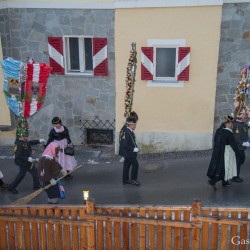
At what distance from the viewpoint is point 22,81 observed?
27.7 ft

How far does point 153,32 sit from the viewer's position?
369 inches

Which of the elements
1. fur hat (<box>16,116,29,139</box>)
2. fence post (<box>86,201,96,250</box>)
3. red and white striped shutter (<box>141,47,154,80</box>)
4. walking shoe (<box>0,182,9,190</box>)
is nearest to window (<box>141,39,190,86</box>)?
red and white striped shutter (<box>141,47,154,80</box>)

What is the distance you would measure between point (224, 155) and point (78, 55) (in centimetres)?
478

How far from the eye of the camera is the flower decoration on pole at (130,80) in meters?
9.28

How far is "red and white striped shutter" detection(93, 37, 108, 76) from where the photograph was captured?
394 inches

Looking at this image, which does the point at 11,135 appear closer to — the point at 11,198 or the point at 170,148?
the point at 11,198

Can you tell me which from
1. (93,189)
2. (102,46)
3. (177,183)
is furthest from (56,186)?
(102,46)

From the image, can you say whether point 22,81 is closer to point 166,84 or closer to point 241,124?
point 166,84

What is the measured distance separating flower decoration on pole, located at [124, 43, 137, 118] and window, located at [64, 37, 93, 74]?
151 cm

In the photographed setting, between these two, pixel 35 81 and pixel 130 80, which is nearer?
pixel 35 81

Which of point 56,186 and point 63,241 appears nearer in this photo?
point 63,241

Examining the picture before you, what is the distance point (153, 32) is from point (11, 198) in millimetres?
4797

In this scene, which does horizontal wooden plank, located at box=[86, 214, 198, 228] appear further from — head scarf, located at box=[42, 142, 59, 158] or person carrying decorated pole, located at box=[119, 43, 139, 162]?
person carrying decorated pole, located at box=[119, 43, 139, 162]

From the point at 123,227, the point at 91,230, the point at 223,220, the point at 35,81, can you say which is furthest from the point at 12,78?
the point at 223,220
